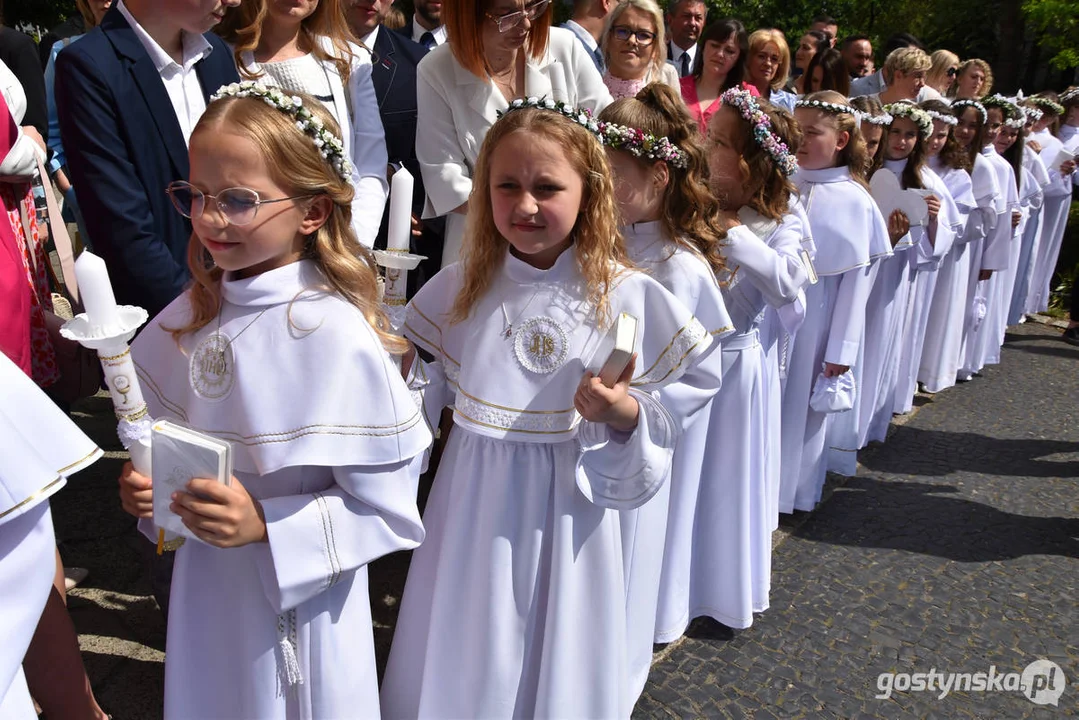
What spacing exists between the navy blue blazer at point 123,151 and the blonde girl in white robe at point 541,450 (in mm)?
1034

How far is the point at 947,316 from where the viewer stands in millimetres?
6914

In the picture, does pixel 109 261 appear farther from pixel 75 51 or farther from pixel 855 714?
pixel 855 714

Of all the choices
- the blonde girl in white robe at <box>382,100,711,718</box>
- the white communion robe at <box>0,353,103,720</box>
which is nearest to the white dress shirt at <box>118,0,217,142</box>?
the blonde girl in white robe at <box>382,100,711,718</box>

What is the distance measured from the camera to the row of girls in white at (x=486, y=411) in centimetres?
188

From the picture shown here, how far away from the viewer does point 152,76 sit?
9.27 feet

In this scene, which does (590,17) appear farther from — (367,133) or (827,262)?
(367,133)

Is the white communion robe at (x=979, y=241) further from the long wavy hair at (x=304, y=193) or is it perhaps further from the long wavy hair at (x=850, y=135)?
the long wavy hair at (x=304, y=193)

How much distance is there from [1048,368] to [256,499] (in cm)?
821

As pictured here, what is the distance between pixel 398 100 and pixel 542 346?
2005 millimetres

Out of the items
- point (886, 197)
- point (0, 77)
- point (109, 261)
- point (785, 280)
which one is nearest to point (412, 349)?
point (109, 261)

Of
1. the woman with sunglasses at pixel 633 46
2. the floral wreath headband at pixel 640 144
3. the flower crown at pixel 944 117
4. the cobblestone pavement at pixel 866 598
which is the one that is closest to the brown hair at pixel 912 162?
the flower crown at pixel 944 117

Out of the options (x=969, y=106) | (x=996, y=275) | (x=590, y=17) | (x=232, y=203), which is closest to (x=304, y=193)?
(x=232, y=203)

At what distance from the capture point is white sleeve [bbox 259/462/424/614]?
182 cm

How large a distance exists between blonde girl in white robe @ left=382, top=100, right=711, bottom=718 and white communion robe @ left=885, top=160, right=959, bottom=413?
11.9 ft
